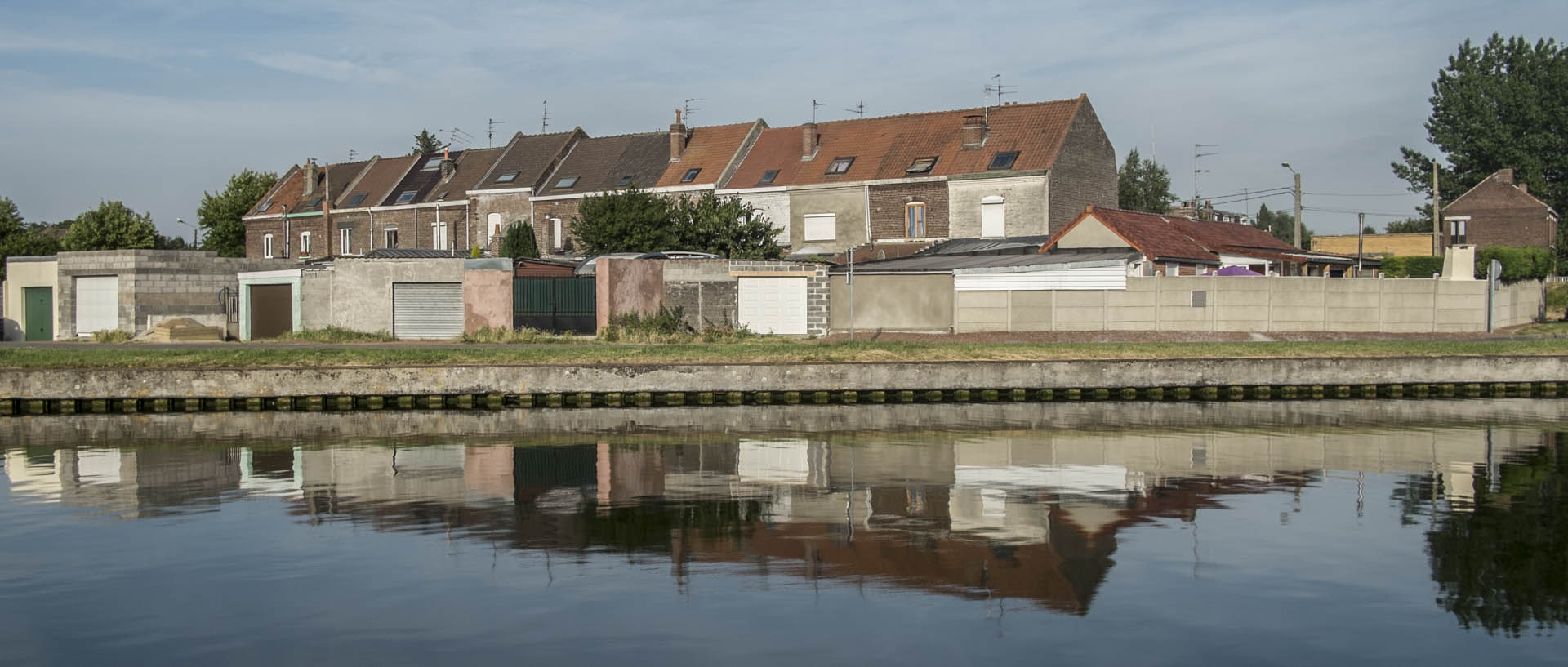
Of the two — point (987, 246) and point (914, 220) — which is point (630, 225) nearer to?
point (914, 220)

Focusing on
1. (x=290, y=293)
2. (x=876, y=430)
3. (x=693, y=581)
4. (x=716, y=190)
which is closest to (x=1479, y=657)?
(x=693, y=581)

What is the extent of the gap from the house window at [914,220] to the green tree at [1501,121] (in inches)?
1853

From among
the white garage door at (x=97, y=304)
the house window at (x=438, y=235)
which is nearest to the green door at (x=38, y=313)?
the white garage door at (x=97, y=304)

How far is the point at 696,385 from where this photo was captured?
3003 centimetres

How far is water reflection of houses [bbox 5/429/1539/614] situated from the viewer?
1358 cm

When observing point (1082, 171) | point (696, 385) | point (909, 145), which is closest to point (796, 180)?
point (909, 145)

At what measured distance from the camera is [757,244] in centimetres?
5288

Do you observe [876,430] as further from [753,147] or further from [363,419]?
[753,147]

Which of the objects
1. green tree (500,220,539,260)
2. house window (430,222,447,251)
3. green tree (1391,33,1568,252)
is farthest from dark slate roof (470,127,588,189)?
green tree (1391,33,1568,252)

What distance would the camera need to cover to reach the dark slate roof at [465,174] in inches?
2677

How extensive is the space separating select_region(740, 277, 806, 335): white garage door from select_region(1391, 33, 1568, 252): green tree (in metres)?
61.2

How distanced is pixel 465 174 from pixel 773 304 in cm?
3401

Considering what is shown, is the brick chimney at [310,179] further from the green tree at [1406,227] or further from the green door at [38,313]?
the green tree at [1406,227]

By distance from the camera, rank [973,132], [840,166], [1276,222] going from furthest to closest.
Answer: [1276,222]
[840,166]
[973,132]
